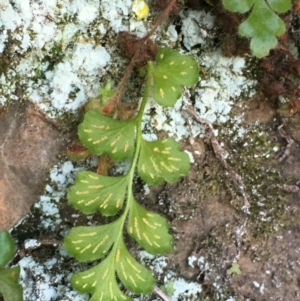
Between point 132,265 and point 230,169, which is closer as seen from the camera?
point 132,265

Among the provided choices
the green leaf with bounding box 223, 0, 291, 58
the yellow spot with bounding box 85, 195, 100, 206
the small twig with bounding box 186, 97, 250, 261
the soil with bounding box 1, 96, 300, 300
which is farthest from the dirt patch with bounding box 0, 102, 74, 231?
the green leaf with bounding box 223, 0, 291, 58

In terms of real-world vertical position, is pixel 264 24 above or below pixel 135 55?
below

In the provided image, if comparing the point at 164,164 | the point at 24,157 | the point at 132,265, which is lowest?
the point at 132,265

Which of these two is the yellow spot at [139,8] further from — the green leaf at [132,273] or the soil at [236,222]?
the green leaf at [132,273]

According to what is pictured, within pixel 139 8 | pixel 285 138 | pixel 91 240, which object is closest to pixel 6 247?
pixel 91 240

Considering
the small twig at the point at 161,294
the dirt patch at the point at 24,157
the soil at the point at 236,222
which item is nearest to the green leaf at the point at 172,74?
the soil at the point at 236,222

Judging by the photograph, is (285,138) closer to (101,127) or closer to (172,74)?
(172,74)
